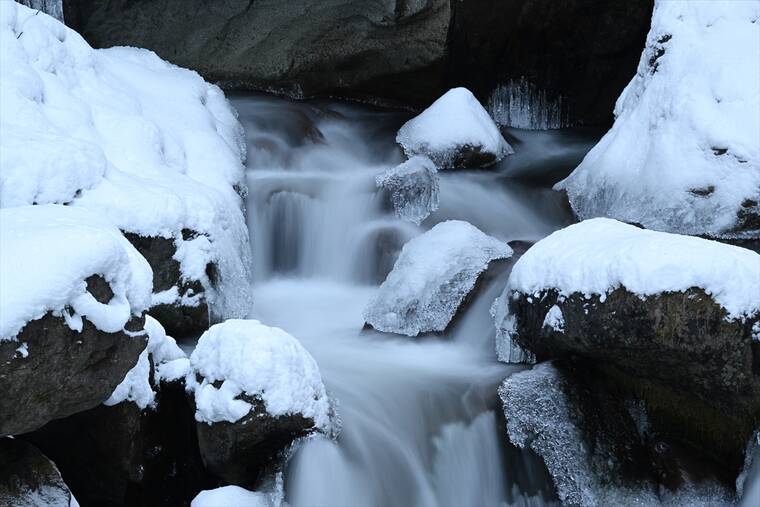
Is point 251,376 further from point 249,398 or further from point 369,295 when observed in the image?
point 369,295

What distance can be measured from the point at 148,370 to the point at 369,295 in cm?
262

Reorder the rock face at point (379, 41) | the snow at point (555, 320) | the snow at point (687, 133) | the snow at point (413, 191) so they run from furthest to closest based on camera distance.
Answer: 1. the rock face at point (379, 41)
2. the snow at point (413, 191)
3. the snow at point (687, 133)
4. the snow at point (555, 320)

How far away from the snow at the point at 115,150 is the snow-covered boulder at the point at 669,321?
1.96 metres

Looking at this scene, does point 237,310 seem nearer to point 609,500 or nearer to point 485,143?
point 609,500

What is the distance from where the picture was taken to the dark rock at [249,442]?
3688 mm

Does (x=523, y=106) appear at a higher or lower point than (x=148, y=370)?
higher

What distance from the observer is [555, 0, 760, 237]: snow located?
19.6ft

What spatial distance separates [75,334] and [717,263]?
258cm

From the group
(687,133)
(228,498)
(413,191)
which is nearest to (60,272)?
(228,498)

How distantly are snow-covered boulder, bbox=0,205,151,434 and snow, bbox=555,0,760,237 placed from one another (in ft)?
13.2

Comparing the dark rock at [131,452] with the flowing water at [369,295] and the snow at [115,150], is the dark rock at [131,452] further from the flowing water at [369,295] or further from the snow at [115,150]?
the snow at [115,150]

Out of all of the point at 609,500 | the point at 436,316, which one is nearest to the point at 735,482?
the point at 609,500

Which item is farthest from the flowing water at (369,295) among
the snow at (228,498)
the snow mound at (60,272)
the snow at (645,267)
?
the snow mound at (60,272)

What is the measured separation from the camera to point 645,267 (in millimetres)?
3982
